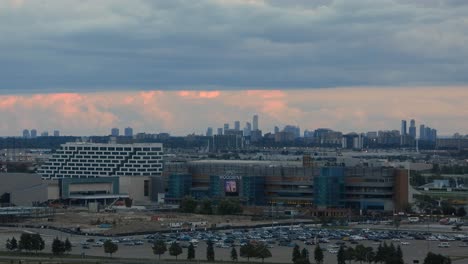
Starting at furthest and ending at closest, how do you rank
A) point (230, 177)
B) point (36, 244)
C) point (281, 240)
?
1. point (230, 177)
2. point (281, 240)
3. point (36, 244)

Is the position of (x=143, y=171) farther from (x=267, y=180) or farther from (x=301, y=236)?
(x=301, y=236)

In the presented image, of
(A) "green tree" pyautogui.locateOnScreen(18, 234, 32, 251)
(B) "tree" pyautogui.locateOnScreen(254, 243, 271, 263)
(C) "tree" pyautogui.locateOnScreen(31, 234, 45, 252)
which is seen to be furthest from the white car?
(A) "green tree" pyautogui.locateOnScreen(18, 234, 32, 251)

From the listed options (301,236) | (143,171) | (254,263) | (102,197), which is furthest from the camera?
(143,171)

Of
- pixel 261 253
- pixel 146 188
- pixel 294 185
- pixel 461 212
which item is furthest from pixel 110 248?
pixel 146 188

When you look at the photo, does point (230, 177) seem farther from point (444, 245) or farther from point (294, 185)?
point (444, 245)

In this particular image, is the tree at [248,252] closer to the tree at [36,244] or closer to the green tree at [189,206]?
the tree at [36,244]

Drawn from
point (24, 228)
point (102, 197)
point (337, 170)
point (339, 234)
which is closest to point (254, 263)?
point (339, 234)
